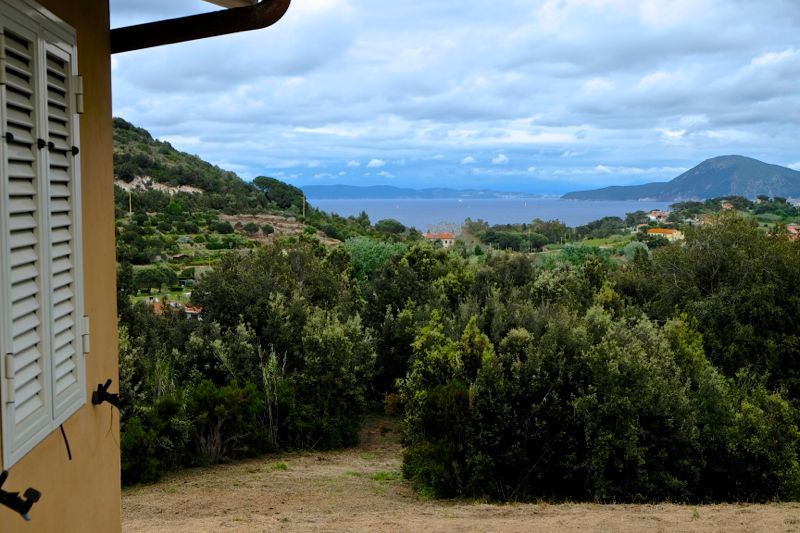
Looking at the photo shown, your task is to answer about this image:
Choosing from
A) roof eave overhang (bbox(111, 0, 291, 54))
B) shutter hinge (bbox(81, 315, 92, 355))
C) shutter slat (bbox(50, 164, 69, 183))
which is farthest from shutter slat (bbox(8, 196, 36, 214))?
roof eave overhang (bbox(111, 0, 291, 54))

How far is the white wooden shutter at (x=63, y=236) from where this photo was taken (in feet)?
9.74

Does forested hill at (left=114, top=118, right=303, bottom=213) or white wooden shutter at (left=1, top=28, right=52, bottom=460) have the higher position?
forested hill at (left=114, top=118, right=303, bottom=213)

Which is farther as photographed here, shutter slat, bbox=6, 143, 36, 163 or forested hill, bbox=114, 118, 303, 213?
forested hill, bbox=114, 118, 303, 213

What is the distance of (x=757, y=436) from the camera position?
12570 millimetres

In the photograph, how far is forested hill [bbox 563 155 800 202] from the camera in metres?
94.6

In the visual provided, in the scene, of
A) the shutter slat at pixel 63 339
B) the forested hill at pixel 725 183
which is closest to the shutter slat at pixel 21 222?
the shutter slat at pixel 63 339

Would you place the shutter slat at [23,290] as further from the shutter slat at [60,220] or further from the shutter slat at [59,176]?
the shutter slat at [59,176]

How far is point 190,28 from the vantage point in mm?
3951

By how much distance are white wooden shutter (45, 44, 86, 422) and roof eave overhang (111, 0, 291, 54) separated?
881 millimetres

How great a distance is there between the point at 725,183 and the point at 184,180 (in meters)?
83.0

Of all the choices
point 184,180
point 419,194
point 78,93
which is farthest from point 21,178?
point 419,194

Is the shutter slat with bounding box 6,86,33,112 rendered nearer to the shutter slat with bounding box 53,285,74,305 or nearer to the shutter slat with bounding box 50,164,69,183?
the shutter slat with bounding box 50,164,69,183

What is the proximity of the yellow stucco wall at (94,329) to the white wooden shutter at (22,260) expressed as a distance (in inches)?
9.6

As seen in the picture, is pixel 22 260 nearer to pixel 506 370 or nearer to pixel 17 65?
pixel 17 65
